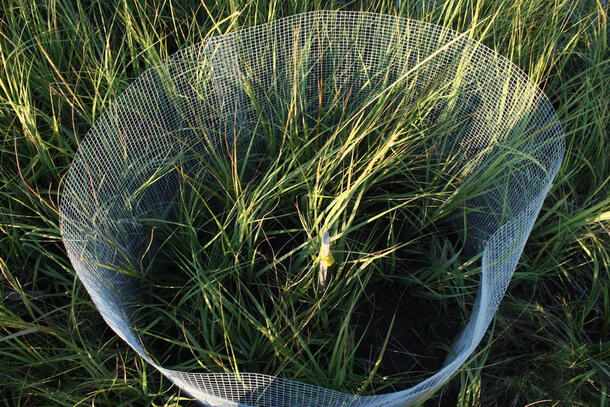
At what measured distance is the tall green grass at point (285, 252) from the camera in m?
1.20

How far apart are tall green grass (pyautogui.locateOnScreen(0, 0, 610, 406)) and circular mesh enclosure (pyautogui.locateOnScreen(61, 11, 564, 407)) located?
3.0 inches

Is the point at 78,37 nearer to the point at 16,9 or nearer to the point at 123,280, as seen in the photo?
the point at 16,9

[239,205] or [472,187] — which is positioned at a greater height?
[239,205]

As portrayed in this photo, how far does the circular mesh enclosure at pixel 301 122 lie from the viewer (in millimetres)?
1192

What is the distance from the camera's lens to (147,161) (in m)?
1.35

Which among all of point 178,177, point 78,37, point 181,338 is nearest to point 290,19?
point 178,177

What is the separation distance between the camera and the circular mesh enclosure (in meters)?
1.19

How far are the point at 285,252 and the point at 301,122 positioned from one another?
0.40 meters

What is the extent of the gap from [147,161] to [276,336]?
56cm

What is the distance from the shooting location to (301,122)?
5.13 feet

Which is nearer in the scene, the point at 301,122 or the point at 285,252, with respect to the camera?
the point at 285,252

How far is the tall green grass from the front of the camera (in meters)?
1.20

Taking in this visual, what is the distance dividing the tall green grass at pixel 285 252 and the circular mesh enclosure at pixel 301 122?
77mm

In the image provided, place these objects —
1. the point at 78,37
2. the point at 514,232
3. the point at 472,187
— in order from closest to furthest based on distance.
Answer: the point at 514,232 → the point at 472,187 → the point at 78,37
